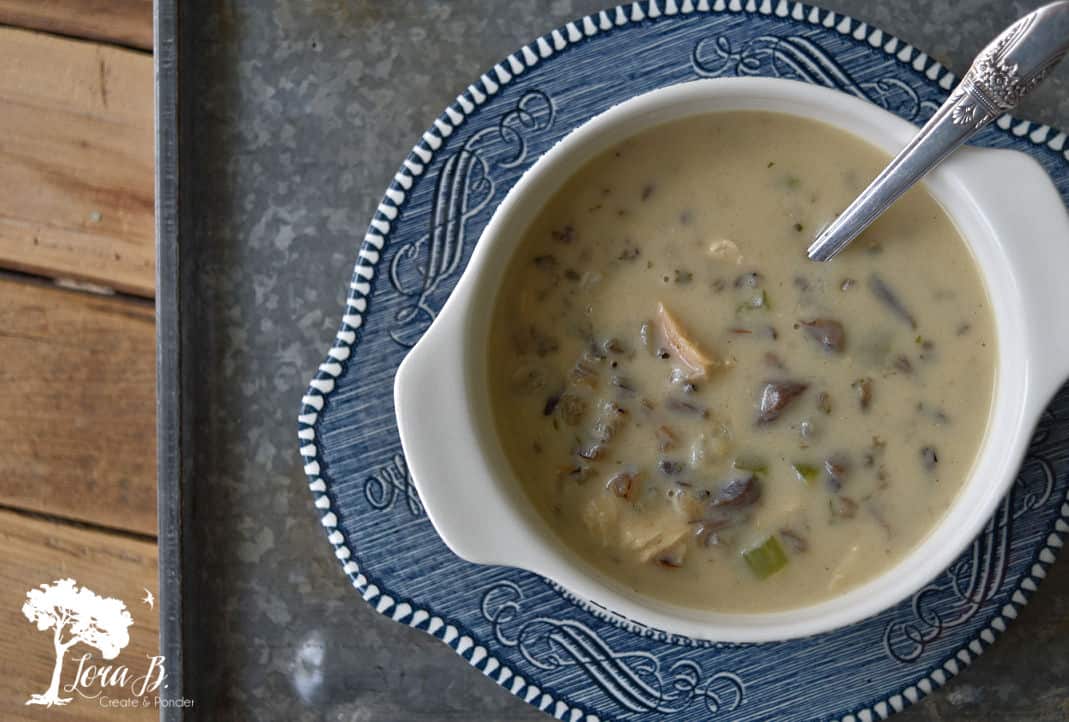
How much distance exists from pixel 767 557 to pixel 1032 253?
1.62ft

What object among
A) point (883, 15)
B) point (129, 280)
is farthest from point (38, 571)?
point (883, 15)

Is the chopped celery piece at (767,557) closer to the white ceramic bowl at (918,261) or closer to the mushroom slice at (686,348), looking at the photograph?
the white ceramic bowl at (918,261)

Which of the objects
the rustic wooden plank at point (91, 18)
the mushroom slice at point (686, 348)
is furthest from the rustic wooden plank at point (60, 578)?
the mushroom slice at point (686, 348)

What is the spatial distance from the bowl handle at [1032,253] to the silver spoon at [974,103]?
5 cm

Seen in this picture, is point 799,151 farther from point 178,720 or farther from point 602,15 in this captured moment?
point 178,720

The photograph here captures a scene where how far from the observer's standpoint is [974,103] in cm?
120

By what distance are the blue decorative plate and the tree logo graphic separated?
53 cm

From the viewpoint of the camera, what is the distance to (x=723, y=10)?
1408 millimetres

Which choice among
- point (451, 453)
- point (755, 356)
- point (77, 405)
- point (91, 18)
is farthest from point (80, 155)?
point (755, 356)

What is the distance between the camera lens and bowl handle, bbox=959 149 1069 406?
1206 mm

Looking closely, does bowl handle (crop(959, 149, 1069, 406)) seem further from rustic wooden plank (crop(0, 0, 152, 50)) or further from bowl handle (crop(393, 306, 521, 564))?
rustic wooden plank (crop(0, 0, 152, 50))

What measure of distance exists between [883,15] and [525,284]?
27.5 inches

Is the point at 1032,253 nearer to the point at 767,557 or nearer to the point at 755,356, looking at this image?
the point at 755,356

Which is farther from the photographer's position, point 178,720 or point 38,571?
point 38,571
